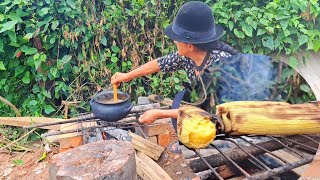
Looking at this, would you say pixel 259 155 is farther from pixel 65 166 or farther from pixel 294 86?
pixel 65 166

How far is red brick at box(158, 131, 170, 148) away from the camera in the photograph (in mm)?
Result: 3846

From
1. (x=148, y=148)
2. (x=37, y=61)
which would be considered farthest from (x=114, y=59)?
(x=148, y=148)

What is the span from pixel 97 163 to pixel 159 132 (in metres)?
1.67

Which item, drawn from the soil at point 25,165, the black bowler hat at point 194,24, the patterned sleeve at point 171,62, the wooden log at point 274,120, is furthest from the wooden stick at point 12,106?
the wooden log at point 274,120

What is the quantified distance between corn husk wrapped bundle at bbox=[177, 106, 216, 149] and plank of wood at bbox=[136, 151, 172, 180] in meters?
1.27

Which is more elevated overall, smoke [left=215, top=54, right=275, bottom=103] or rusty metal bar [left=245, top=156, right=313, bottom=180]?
smoke [left=215, top=54, right=275, bottom=103]

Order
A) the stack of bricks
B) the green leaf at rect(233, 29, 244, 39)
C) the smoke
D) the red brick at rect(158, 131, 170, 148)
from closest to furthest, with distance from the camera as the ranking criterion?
the smoke < the stack of bricks < the red brick at rect(158, 131, 170, 148) < the green leaf at rect(233, 29, 244, 39)

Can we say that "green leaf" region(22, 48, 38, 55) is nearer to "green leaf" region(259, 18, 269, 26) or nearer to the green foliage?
the green foliage

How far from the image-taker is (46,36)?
4.33 m

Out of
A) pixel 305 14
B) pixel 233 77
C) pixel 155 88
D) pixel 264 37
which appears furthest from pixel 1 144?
pixel 305 14

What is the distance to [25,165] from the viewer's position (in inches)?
151

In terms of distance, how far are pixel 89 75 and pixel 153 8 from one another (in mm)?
1366

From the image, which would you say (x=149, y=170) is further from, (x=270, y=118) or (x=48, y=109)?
(x=48, y=109)

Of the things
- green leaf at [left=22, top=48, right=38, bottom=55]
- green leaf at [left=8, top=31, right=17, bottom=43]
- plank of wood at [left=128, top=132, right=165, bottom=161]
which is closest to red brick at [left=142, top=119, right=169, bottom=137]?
plank of wood at [left=128, top=132, right=165, bottom=161]
